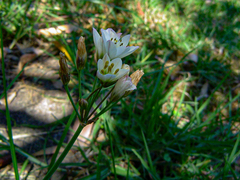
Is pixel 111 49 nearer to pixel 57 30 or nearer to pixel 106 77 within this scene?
pixel 106 77

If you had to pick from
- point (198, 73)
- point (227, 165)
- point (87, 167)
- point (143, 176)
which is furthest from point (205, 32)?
point (87, 167)

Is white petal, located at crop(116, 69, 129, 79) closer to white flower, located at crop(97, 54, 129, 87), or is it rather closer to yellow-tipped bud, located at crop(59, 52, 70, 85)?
white flower, located at crop(97, 54, 129, 87)

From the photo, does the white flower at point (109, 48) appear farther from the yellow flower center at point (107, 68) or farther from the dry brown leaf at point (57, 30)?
the dry brown leaf at point (57, 30)

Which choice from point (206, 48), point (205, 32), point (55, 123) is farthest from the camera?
point (205, 32)

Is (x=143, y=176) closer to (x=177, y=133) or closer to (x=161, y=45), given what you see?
(x=177, y=133)

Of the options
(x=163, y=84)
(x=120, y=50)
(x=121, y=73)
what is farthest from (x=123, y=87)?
(x=163, y=84)
